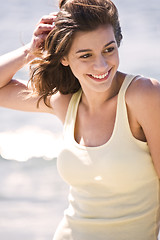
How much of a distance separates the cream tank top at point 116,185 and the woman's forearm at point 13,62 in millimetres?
466

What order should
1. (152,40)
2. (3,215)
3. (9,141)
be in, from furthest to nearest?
(152,40), (9,141), (3,215)

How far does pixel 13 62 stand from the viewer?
2.57 meters

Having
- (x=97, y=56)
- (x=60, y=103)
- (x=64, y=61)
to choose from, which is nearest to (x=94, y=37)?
(x=97, y=56)

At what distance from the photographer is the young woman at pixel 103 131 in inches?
84.4

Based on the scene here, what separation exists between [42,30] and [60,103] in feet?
1.15

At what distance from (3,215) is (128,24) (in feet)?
12.0

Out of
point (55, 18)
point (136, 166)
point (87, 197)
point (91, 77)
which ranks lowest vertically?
point (87, 197)

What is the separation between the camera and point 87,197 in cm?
229

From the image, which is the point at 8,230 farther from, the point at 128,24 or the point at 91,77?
the point at 128,24

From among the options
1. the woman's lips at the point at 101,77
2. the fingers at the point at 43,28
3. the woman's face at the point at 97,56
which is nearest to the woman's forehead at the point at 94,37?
the woman's face at the point at 97,56

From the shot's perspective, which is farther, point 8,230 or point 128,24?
point 128,24

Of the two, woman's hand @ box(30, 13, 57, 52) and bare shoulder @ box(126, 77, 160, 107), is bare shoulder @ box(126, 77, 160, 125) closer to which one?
bare shoulder @ box(126, 77, 160, 107)

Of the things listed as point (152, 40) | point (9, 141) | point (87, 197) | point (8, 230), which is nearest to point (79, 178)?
point (87, 197)

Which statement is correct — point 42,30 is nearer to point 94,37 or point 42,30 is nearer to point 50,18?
point 50,18
